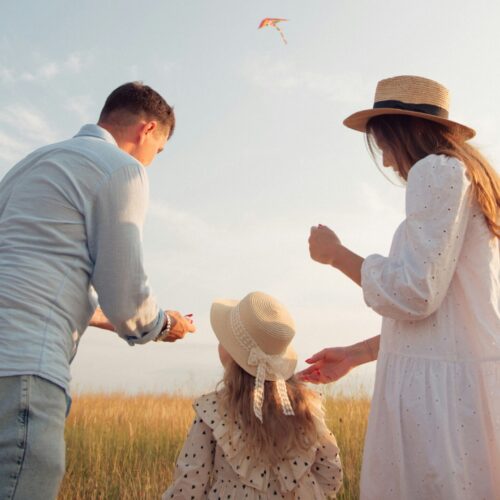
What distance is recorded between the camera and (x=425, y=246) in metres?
2.38

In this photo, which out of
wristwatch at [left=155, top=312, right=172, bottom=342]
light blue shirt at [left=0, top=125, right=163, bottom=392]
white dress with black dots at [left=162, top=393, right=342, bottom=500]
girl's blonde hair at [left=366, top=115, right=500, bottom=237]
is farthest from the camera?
white dress with black dots at [left=162, top=393, right=342, bottom=500]

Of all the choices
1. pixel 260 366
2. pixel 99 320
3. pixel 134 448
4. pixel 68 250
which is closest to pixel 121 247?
pixel 68 250

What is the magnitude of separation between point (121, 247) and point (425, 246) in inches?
42.4

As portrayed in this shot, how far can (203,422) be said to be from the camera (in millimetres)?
3467

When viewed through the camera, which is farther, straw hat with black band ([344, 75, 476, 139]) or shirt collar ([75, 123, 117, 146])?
shirt collar ([75, 123, 117, 146])

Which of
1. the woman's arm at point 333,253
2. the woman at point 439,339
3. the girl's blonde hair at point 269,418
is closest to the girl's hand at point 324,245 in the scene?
the woman's arm at point 333,253

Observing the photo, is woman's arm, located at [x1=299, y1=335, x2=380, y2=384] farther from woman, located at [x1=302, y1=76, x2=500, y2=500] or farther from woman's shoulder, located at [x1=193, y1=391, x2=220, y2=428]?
woman, located at [x1=302, y1=76, x2=500, y2=500]

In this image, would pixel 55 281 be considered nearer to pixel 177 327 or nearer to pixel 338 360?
pixel 177 327

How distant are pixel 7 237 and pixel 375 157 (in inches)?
57.1

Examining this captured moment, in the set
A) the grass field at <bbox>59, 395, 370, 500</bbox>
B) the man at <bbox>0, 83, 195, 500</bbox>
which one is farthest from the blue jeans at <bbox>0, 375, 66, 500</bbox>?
the grass field at <bbox>59, 395, 370, 500</bbox>

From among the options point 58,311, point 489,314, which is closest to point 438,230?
point 489,314

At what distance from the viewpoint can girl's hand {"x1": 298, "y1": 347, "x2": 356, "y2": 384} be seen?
329 cm

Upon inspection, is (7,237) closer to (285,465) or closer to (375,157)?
(375,157)

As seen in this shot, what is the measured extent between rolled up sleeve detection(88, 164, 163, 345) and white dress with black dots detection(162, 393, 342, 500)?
3.25 feet
